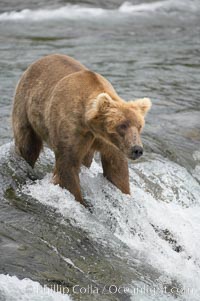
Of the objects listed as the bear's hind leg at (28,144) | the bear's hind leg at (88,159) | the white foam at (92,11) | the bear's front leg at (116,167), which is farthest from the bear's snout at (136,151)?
the white foam at (92,11)

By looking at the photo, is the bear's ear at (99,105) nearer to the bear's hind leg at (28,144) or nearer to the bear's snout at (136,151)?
the bear's snout at (136,151)

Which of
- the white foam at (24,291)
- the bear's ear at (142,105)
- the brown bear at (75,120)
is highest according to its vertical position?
the bear's ear at (142,105)

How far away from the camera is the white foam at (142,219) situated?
19.9ft

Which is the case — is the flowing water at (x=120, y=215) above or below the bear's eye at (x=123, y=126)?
below

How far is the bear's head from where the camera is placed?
569 centimetres

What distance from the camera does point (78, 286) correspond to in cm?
524

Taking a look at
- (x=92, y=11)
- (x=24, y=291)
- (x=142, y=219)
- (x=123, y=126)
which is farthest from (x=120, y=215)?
(x=92, y=11)

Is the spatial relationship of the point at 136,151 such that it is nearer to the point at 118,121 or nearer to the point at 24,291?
the point at 118,121

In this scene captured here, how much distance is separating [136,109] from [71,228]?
117 cm

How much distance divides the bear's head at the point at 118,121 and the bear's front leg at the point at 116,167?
0.28m

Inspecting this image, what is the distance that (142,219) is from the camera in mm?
6676

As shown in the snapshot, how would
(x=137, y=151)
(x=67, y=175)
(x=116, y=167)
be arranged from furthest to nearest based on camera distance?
(x=116, y=167) → (x=67, y=175) → (x=137, y=151)

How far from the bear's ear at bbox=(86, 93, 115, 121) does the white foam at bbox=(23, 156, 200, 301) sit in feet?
2.81

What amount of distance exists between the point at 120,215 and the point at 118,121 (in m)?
1.16
